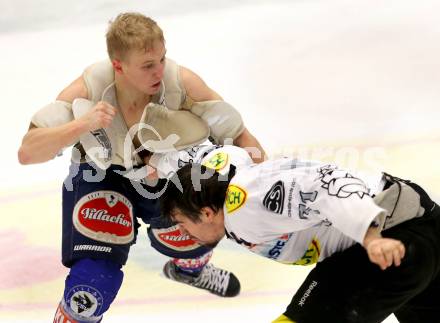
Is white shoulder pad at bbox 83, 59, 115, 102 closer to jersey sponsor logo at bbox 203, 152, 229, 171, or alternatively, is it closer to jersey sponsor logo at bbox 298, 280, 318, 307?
jersey sponsor logo at bbox 203, 152, 229, 171

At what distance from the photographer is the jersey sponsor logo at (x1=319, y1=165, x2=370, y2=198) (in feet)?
6.41

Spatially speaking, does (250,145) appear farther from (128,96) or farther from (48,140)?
(48,140)

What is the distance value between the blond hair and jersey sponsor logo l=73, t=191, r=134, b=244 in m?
0.43

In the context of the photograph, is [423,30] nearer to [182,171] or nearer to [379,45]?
[379,45]

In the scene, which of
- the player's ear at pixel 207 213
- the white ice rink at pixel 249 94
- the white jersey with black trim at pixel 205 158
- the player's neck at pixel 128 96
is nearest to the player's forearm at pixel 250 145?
the white jersey with black trim at pixel 205 158

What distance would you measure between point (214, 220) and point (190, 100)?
0.75 m

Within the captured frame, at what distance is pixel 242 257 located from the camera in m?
3.41

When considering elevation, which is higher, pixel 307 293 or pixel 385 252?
pixel 385 252

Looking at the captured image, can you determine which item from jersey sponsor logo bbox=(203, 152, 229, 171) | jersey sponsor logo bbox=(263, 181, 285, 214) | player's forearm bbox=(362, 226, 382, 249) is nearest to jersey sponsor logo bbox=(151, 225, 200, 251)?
jersey sponsor logo bbox=(203, 152, 229, 171)

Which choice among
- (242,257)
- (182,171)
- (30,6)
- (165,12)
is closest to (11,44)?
(30,6)

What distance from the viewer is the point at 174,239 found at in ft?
10.1

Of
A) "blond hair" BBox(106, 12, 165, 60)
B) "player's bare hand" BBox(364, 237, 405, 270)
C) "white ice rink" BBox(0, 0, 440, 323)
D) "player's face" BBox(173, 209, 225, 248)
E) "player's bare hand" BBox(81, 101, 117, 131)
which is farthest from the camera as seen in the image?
"white ice rink" BBox(0, 0, 440, 323)

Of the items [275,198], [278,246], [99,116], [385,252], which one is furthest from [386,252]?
[99,116]

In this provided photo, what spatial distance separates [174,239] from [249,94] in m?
1.33
